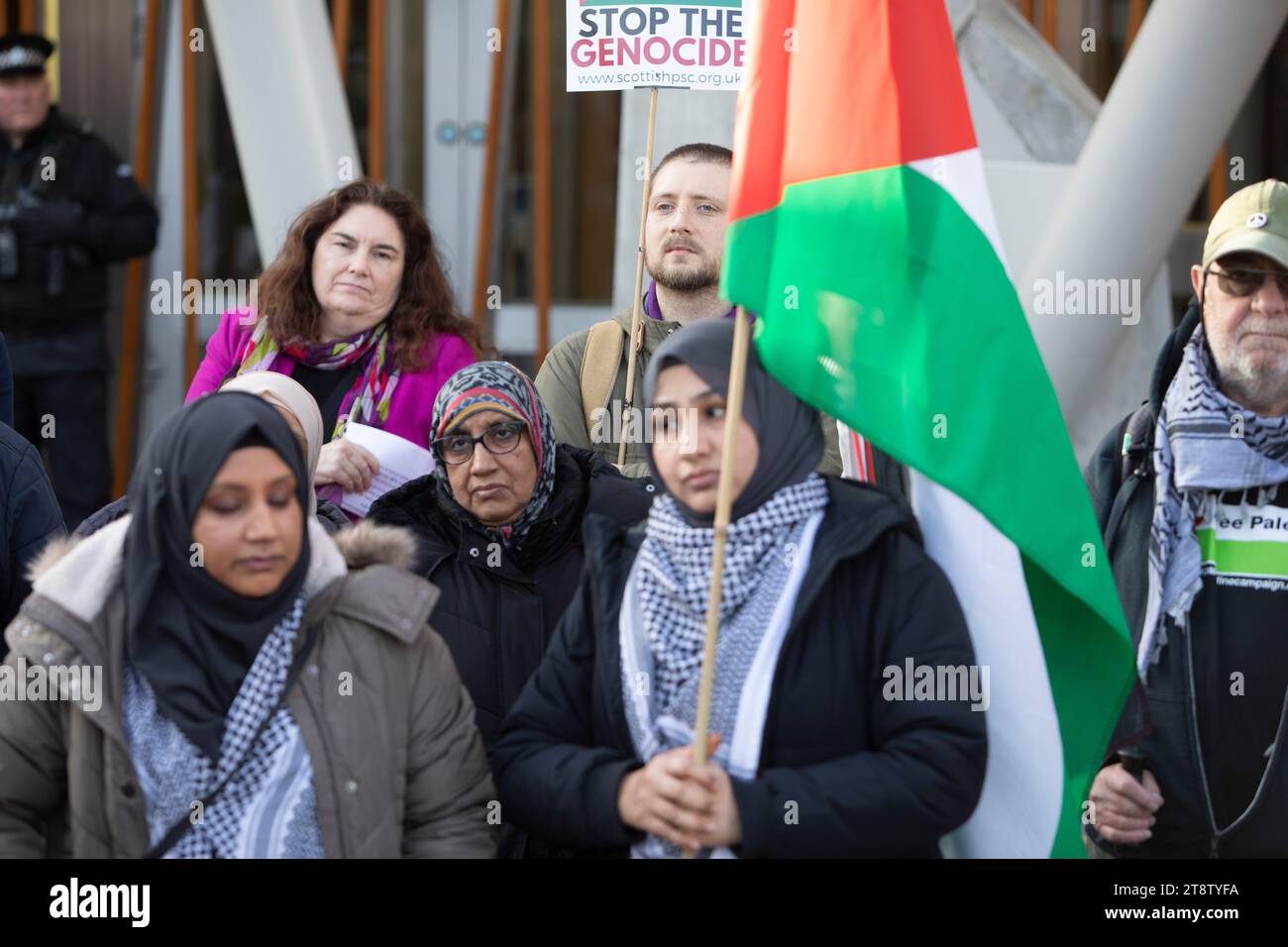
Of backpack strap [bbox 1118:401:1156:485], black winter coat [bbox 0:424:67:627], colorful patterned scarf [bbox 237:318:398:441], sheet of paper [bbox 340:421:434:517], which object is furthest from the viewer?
colorful patterned scarf [bbox 237:318:398:441]

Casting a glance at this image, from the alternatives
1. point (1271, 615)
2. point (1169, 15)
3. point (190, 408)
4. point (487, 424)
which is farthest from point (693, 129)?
point (190, 408)

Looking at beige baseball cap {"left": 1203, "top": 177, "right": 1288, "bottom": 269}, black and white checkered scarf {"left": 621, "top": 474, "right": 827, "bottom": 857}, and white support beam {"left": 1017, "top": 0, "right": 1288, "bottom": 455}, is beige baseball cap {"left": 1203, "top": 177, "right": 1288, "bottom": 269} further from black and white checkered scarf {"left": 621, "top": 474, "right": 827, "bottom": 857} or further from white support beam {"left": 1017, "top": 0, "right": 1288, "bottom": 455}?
white support beam {"left": 1017, "top": 0, "right": 1288, "bottom": 455}

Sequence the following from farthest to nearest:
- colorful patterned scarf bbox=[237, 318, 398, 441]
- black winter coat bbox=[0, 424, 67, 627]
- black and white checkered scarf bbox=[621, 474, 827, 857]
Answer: colorful patterned scarf bbox=[237, 318, 398, 441]
black winter coat bbox=[0, 424, 67, 627]
black and white checkered scarf bbox=[621, 474, 827, 857]

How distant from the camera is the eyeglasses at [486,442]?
3627 mm

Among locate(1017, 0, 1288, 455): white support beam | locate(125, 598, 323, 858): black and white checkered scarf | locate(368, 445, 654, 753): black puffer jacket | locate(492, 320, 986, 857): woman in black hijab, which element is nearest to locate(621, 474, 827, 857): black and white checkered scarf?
locate(492, 320, 986, 857): woman in black hijab

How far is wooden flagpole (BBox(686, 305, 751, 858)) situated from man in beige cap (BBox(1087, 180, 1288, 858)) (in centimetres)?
114

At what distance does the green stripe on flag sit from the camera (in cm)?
299

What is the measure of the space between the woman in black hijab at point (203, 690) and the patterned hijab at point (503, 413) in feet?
2.78

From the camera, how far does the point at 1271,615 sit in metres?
3.47

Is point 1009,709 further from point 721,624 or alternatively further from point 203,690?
point 203,690

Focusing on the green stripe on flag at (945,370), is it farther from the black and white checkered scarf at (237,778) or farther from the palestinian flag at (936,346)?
the black and white checkered scarf at (237,778)

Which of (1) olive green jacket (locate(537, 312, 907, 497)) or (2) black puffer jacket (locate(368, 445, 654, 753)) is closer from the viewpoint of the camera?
(2) black puffer jacket (locate(368, 445, 654, 753))

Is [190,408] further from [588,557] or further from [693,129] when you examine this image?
[693,129]

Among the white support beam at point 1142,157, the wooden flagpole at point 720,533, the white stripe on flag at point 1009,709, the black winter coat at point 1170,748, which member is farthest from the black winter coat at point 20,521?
the white support beam at point 1142,157
